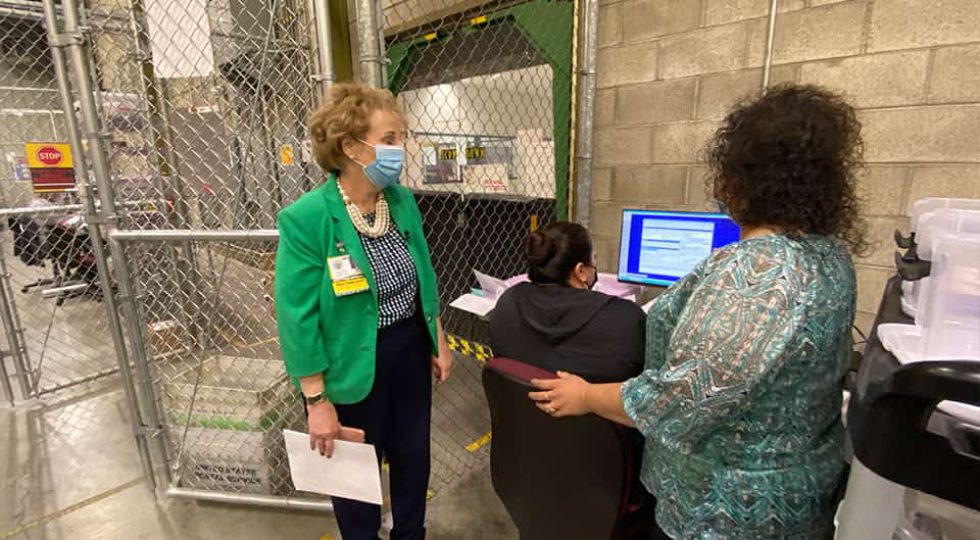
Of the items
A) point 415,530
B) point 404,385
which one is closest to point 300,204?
point 404,385

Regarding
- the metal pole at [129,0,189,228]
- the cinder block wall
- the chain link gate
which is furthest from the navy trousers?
the chain link gate

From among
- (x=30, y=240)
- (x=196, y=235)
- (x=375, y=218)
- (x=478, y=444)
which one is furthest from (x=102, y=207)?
(x=30, y=240)

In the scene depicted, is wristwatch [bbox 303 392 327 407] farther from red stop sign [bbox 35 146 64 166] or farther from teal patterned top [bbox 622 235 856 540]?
red stop sign [bbox 35 146 64 166]

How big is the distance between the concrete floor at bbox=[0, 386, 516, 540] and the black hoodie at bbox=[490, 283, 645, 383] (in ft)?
3.25

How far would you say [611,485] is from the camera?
110cm

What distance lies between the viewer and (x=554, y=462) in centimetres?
115

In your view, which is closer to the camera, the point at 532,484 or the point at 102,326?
the point at 532,484

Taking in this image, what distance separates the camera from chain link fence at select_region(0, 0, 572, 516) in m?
1.76

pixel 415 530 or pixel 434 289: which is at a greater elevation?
pixel 434 289

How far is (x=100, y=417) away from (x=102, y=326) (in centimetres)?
192

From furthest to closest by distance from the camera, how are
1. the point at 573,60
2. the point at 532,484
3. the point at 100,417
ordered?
the point at 100,417
the point at 573,60
the point at 532,484

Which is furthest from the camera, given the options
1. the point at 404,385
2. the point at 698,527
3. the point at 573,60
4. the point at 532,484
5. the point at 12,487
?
the point at 573,60

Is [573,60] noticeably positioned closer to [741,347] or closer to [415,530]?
[741,347]

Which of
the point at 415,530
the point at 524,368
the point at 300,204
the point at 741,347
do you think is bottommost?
the point at 415,530
